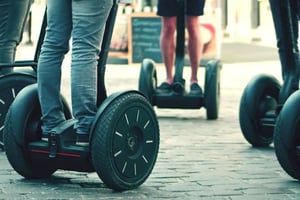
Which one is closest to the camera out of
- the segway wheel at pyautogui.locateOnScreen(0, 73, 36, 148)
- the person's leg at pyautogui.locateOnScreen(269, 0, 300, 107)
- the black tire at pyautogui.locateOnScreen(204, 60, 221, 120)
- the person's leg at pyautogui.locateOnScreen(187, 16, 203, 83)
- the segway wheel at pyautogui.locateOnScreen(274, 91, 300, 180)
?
the segway wheel at pyautogui.locateOnScreen(274, 91, 300, 180)

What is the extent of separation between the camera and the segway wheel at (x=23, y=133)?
4305 mm

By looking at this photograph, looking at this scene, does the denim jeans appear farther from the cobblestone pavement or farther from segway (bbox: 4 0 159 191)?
segway (bbox: 4 0 159 191)

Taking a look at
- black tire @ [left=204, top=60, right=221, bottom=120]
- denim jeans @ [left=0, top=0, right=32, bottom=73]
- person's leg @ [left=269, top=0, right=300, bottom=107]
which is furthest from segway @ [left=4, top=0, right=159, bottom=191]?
black tire @ [left=204, top=60, right=221, bottom=120]

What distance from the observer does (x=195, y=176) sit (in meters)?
4.64

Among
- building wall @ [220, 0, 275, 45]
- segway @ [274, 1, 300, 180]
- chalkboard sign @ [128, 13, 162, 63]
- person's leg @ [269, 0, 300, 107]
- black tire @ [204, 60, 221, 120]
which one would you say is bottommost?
building wall @ [220, 0, 275, 45]

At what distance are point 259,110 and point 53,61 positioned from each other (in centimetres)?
175

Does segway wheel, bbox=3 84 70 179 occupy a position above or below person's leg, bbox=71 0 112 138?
below

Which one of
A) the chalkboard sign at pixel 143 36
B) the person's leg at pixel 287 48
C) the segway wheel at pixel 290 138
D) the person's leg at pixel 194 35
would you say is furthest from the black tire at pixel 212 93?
the chalkboard sign at pixel 143 36

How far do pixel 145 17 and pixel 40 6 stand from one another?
115 inches

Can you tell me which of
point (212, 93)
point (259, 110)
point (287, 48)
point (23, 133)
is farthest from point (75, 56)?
point (212, 93)

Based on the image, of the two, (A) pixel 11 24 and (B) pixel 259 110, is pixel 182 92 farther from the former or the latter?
(A) pixel 11 24

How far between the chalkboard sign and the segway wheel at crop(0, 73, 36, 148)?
874 cm

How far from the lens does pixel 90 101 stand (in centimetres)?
426

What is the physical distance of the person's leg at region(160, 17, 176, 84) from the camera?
24.2 feet
